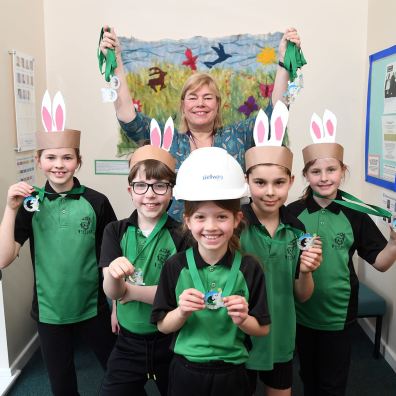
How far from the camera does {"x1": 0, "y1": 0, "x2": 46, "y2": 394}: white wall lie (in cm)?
228

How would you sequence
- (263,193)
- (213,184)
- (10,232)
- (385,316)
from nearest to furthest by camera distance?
(213,184) < (263,193) < (10,232) < (385,316)

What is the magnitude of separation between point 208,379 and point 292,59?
1.31m

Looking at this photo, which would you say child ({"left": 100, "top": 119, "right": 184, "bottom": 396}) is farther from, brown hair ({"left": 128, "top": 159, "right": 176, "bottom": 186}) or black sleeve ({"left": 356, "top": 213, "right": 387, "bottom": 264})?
black sleeve ({"left": 356, "top": 213, "right": 387, "bottom": 264})

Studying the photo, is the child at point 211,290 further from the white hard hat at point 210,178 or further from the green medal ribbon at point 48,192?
the green medal ribbon at point 48,192

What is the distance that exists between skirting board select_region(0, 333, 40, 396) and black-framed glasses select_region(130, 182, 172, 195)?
1.53 meters

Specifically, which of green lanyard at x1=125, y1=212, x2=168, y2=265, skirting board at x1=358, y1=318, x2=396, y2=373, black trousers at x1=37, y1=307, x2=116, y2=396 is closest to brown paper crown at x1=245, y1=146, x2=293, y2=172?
green lanyard at x1=125, y1=212, x2=168, y2=265

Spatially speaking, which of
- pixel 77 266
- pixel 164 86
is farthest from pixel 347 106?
pixel 77 266

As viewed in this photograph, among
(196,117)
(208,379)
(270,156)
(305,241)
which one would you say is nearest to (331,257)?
(305,241)

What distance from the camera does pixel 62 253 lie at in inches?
64.1

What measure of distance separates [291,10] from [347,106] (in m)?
0.78

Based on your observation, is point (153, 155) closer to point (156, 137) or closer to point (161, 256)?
point (156, 137)

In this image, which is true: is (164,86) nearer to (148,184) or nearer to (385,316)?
(148,184)

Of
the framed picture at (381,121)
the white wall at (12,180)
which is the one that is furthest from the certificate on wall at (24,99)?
the framed picture at (381,121)

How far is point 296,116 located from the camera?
9.55 ft
